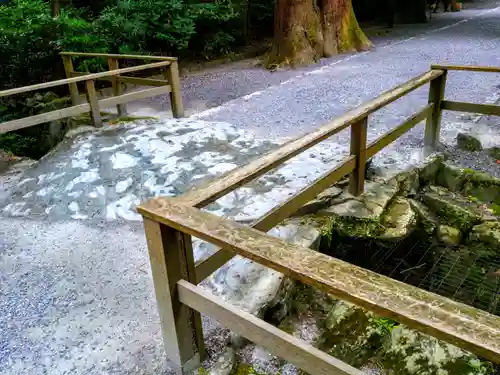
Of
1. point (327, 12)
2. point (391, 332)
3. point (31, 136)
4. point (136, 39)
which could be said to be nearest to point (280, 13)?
point (327, 12)

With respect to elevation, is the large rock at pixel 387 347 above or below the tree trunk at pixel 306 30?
below

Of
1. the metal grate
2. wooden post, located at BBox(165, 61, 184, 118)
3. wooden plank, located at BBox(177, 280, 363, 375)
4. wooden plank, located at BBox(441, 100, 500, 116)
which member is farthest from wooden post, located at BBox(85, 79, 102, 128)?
wooden plank, located at BBox(177, 280, 363, 375)

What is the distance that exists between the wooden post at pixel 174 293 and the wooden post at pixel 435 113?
142 inches

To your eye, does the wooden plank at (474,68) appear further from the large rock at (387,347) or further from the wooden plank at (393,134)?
the large rock at (387,347)

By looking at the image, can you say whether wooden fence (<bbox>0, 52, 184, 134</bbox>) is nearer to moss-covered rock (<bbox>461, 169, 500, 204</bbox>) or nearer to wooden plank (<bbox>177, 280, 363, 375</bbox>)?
moss-covered rock (<bbox>461, 169, 500, 204</bbox>)

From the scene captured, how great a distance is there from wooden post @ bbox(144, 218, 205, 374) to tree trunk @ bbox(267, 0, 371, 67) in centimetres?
794

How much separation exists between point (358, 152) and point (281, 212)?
1.24 meters

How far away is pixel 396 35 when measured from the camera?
13.0 m

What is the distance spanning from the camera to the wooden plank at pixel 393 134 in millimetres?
3988

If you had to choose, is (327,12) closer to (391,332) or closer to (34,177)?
(34,177)

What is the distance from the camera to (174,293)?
220 cm

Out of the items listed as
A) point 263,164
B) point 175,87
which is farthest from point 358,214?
point 175,87

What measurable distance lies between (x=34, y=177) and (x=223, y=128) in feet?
7.53

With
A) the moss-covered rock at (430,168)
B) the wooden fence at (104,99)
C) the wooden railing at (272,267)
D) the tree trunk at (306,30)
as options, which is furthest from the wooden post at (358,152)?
the tree trunk at (306,30)
